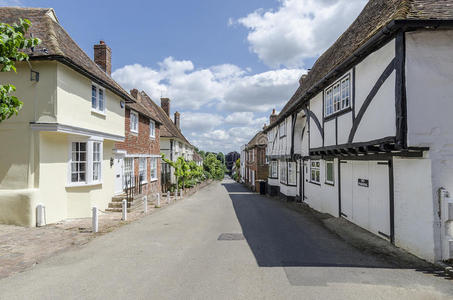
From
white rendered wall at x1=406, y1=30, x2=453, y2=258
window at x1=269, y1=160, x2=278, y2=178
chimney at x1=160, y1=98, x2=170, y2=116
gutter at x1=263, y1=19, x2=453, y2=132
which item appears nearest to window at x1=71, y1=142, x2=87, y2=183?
gutter at x1=263, y1=19, x2=453, y2=132

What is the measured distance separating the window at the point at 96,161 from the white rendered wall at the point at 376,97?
11.2 meters

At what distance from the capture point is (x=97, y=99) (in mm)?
12320

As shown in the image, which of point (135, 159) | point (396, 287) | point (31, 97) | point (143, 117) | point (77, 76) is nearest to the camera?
point (396, 287)

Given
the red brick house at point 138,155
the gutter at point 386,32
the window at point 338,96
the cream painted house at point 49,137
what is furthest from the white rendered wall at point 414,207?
the red brick house at point 138,155

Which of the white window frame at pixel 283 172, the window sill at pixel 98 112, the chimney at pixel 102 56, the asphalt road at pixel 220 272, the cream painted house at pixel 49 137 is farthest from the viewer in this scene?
the white window frame at pixel 283 172

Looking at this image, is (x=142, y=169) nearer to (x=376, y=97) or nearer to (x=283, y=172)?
(x=283, y=172)

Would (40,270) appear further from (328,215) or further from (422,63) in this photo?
(328,215)

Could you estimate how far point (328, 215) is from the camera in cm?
1250

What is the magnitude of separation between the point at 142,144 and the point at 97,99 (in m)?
6.13

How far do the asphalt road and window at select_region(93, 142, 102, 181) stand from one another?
4370 mm

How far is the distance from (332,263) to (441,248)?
2586 millimetres

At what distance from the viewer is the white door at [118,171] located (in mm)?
14492

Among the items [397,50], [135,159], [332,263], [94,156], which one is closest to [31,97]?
[94,156]

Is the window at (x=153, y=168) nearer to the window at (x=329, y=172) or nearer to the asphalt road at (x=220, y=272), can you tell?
the asphalt road at (x=220, y=272)
